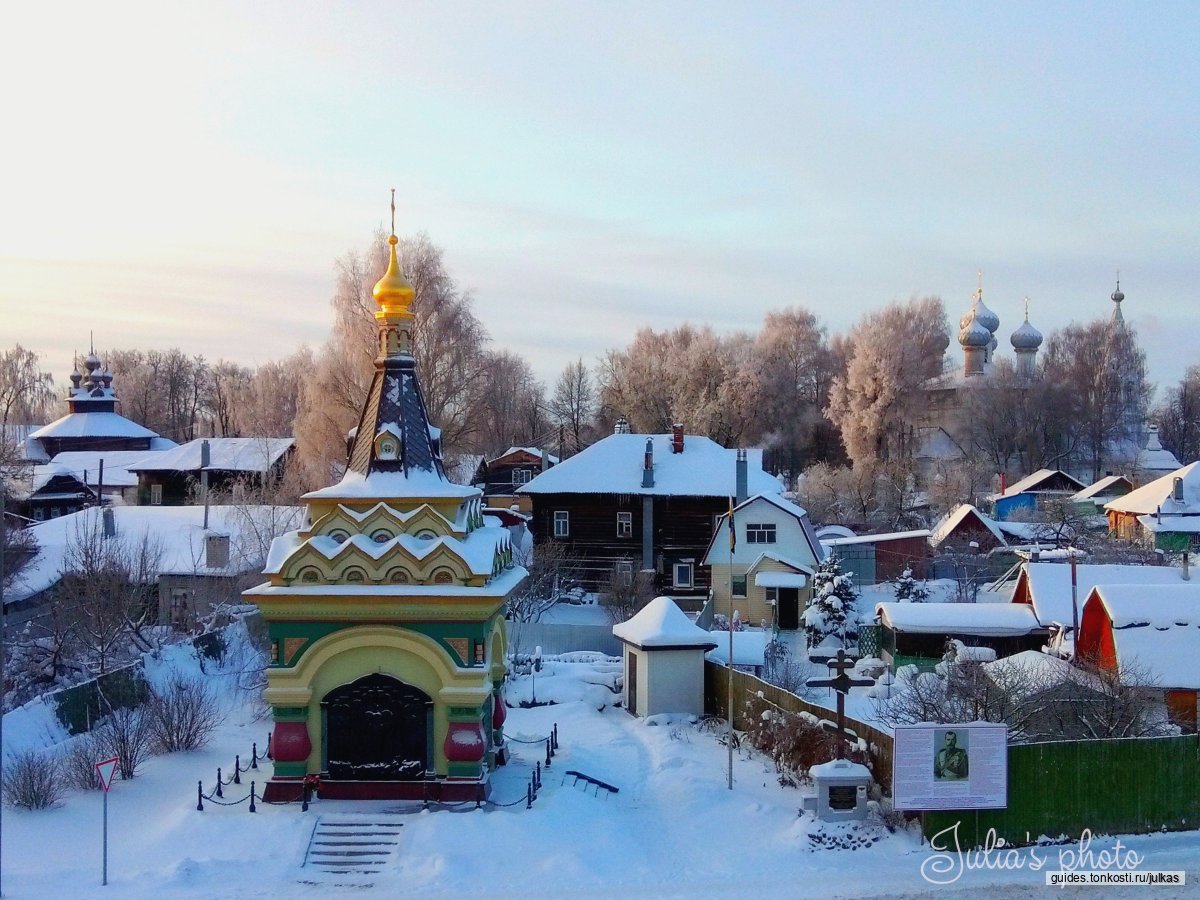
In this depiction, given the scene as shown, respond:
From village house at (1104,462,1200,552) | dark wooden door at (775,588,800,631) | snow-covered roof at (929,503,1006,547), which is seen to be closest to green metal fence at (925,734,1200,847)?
dark wooden door at (775,588,800,631)

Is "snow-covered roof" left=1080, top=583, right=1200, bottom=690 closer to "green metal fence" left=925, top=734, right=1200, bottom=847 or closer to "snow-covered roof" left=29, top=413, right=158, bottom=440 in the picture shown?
"green metal fence" left=925, top=734, right=1200, bottom=847

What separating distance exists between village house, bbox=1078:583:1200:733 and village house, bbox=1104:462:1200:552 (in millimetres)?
22656

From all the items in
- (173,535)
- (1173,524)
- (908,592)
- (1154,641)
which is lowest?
(908,592)

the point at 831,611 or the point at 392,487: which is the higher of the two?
the point at 392,487

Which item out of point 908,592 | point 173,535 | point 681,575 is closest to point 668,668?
point 908,592

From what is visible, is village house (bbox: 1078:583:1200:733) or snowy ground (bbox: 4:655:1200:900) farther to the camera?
village house (bbox: 1078:583:1200:733)

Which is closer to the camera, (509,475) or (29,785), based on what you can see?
(29,785)

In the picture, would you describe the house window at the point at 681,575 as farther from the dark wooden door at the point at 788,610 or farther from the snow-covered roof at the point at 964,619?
the snow-covered roof at the point at 964,619

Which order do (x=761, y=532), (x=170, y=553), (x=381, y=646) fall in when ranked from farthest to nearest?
(x=761, y=532) < (x=170, y=553) < (x=381, y=646)

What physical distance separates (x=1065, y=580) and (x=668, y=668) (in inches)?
440

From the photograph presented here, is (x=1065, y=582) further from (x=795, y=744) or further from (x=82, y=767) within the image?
(x=82, y=767)

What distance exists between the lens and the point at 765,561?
35469mm

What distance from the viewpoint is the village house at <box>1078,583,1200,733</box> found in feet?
66.8

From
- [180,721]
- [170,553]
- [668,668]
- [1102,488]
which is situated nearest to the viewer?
[180,721]
